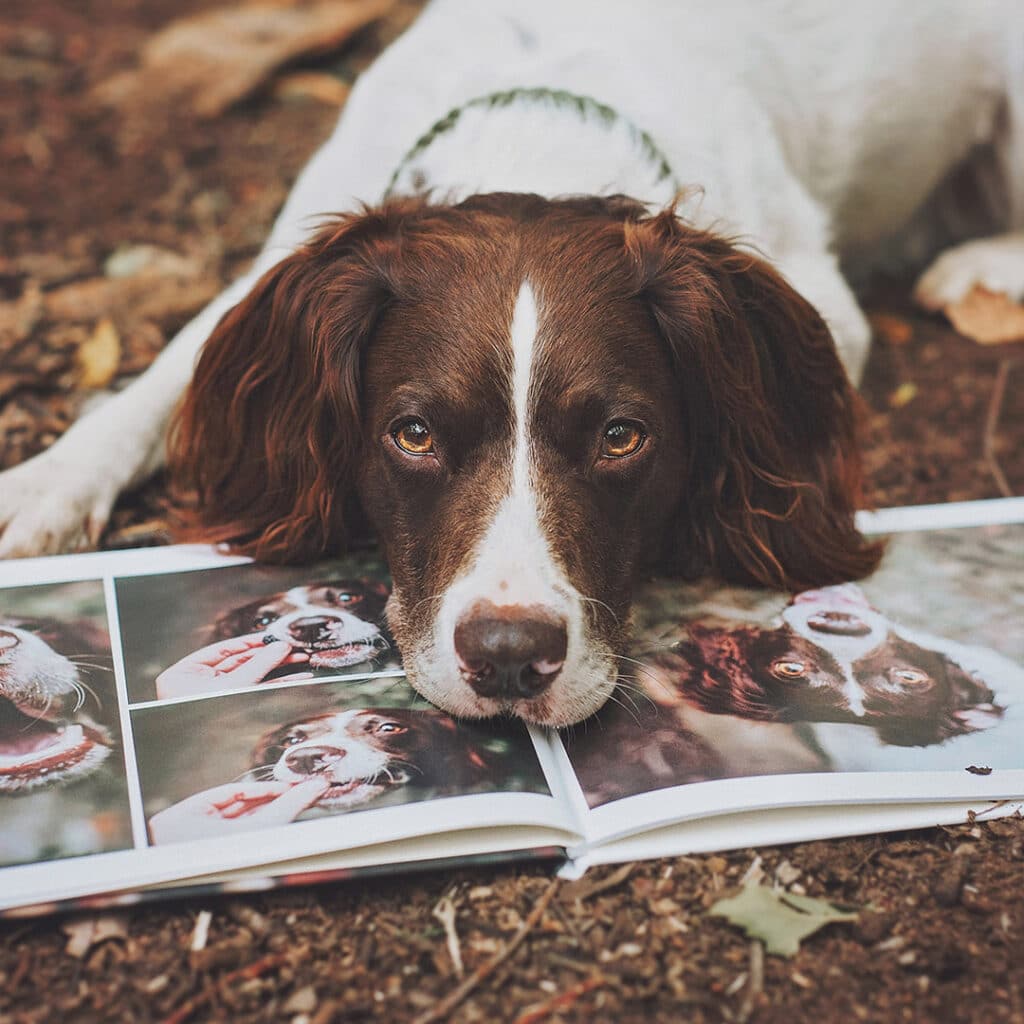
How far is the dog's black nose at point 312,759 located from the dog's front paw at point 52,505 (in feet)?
2.77

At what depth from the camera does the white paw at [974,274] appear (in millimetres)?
4039

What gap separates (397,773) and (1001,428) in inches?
84.7

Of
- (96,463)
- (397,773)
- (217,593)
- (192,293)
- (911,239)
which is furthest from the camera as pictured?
(911,239)

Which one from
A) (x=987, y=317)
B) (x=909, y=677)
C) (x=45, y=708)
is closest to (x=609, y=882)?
(x=909, y=677)

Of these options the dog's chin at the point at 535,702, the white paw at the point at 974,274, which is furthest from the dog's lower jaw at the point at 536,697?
the white paw at the point at 974,274

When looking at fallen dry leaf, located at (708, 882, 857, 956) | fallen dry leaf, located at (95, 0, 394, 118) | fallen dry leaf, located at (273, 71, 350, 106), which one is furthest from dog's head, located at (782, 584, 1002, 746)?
fallen dry leaf, located at (95, 0, 394, 118)

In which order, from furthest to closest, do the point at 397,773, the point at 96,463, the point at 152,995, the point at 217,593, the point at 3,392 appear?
1. the point at 3,392
2. the point at 96,463
3. the point at 217,593
4. the point at 397,773
5. the point at 152,995

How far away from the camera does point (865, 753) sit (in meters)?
2.09

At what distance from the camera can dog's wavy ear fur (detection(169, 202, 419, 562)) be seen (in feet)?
7.89

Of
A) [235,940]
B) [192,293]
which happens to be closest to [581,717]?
[235,940]

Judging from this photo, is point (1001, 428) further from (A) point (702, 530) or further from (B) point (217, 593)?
(B) point (217, 593)

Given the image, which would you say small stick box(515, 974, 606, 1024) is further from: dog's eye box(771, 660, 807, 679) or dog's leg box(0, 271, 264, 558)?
dog's leg box(0, 271, 264, 558)

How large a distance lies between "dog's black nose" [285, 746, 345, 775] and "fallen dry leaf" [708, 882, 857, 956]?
0.60 m

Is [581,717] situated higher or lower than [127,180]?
lower
